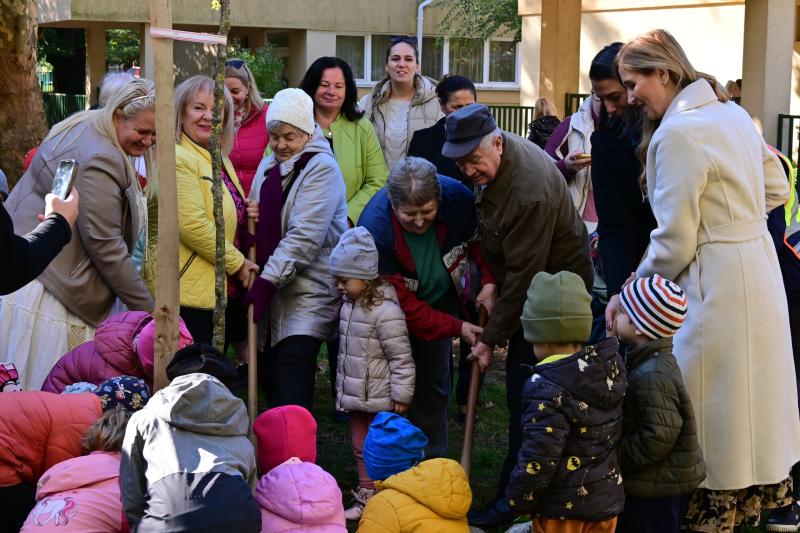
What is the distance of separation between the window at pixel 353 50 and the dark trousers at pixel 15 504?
25.8 metres

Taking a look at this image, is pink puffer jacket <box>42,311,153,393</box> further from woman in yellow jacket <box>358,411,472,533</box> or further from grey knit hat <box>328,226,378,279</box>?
woman in yellow jacket <box>358,411,472,533</box>

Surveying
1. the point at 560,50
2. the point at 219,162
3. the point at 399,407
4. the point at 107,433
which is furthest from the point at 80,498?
the point at 560,50

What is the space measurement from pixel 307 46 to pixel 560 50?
601 inches

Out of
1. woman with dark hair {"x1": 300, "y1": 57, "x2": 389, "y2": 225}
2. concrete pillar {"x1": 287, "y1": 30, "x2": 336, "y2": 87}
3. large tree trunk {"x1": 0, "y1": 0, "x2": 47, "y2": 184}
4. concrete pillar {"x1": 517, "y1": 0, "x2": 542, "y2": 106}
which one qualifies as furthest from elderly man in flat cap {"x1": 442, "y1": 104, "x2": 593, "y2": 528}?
concrete pillar {"x1": 287, "y1": 30, "x2": 336, "y2": 87}

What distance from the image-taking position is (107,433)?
13.1ft

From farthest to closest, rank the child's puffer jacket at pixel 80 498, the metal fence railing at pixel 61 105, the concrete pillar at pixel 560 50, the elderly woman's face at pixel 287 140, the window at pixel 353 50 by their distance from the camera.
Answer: the window at pixel 353 50 → the metal fence railing at pixel 61 105 → the concrete pillar at pixel 560 50 → the elderly woman's face at pixel 287 140 → the child's puffer jacket at pixel 80 498

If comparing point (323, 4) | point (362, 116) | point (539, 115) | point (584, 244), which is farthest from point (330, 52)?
point (584, 244)

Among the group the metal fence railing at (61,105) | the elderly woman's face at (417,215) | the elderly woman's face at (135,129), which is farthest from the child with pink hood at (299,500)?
the metal fence railing at (61,105)

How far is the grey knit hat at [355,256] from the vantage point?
517cm

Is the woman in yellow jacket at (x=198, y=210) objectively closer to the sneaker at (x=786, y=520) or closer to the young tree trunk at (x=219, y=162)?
the young tree trunk at (x=219, y=162)

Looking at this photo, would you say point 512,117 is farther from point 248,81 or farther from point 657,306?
point 657,306

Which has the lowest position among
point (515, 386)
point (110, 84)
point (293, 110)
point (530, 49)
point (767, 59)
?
point (515, 386)

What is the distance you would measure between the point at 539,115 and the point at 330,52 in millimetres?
20564

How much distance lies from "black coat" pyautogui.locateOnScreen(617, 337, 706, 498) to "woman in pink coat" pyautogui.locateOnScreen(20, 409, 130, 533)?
1810 mm
